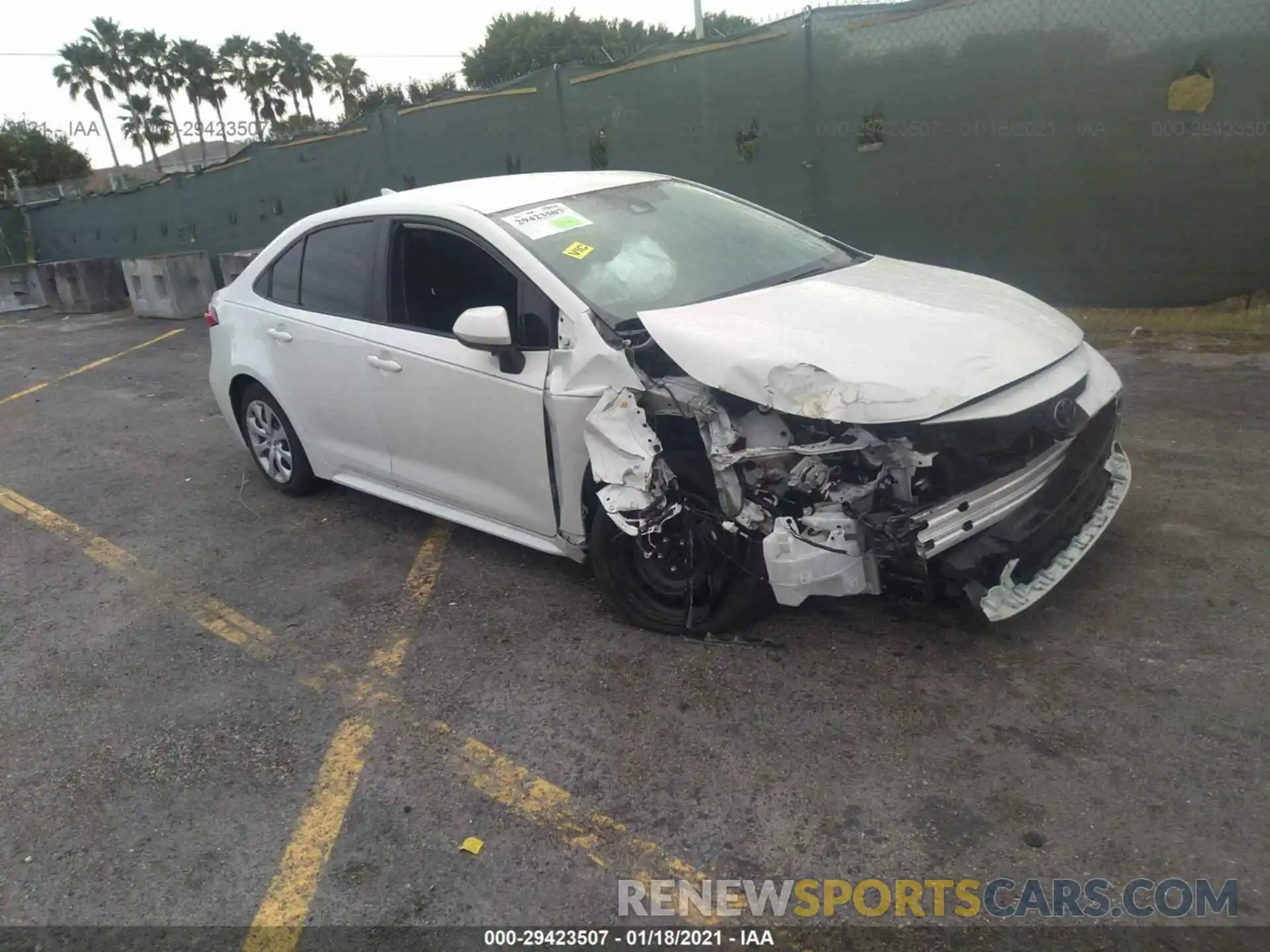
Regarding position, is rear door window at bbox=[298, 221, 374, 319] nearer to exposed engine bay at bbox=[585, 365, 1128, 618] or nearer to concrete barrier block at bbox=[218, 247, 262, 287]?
exposed engine bay at bbox=[585, 365, 1128, 618]

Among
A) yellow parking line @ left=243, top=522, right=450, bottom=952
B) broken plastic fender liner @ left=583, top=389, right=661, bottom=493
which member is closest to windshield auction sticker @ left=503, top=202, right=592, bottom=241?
broken plastic fender liner @ left=583, top=389, right=661, bottom=493

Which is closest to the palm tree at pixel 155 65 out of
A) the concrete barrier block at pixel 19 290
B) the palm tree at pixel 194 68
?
the palm tree at pixel 194 68

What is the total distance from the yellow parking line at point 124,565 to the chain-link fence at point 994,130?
6.21 meters

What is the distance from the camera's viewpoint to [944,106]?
7.71 metres

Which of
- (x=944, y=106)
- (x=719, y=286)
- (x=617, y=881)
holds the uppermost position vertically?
(x=944, y=106)

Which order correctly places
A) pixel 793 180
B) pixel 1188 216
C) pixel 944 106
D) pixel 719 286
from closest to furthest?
pixel 719 286 → pixel 1188 216 → pixel 944 106 → pixel 793 180

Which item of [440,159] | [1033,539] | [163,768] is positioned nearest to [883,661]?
[1033,539]

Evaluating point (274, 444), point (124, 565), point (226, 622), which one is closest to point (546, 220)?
point (226, 622)

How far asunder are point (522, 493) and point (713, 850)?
1.70 m

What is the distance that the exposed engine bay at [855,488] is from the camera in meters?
2.92

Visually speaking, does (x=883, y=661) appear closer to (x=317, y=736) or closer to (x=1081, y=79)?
(x=317, y=736)

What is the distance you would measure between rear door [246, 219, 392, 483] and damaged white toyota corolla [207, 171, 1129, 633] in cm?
2

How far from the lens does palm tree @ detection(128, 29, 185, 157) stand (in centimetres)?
5650

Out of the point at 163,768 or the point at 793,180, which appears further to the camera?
the point at 793,180
